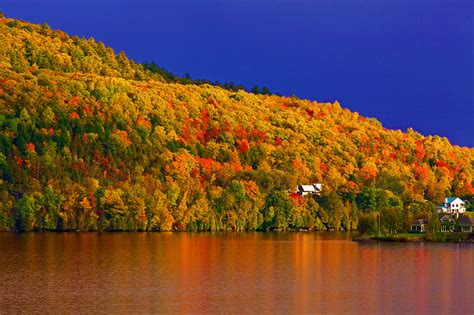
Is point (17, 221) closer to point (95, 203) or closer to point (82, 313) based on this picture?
point (95, 203)

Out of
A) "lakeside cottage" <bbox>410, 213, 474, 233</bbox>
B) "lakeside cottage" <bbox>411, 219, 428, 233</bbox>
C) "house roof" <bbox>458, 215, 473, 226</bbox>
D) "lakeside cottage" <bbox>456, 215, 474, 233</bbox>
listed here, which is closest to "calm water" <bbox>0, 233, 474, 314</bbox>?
"lakeside cottage" <bbox>456, 215, 474, 233</bbox>

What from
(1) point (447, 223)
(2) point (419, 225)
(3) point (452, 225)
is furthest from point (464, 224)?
(2) point (419, 225)

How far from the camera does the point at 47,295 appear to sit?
75875 millimetres

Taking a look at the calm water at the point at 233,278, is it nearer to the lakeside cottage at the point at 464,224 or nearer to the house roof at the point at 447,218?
the lakeside cottage at the point at 464,224

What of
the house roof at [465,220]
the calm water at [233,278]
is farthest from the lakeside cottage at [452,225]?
the calm water at [233,278]

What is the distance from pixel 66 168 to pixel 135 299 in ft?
414

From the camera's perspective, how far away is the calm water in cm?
7194

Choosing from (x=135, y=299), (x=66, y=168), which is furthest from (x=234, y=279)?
(x=66, y=168)

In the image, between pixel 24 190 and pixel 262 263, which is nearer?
pixel 262 263

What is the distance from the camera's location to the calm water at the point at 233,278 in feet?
236

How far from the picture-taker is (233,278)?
90.2 m

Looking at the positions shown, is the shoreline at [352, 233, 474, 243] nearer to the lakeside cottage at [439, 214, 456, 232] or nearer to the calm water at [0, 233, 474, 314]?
the lakeside cottage at [439, 214, 456, 232]

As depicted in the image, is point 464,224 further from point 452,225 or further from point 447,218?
point 447,218

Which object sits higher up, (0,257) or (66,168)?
(66,168)
